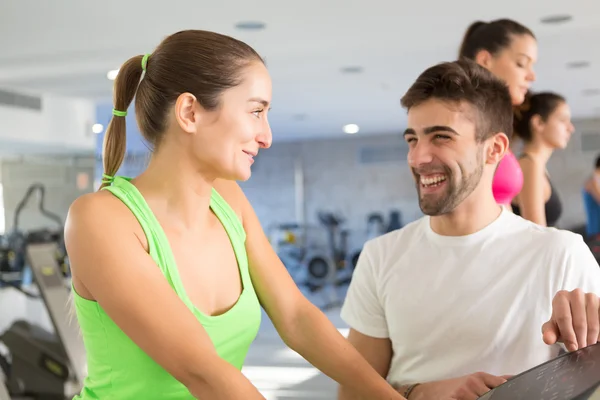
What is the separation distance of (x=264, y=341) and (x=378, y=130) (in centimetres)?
646

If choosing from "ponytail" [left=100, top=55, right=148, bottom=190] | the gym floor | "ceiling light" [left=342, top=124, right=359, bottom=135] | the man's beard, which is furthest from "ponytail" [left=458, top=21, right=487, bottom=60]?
"ceiling light" [left=342, top=124, right=359, bottom=135]

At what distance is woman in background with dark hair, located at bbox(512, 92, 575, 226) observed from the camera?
2545mm

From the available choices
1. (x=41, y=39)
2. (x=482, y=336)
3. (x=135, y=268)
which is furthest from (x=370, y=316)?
(x=41, y=39)

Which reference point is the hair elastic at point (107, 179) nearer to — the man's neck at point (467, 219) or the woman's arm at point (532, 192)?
the man's neck at point (467, 219)

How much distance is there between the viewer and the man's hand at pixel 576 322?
1162mm

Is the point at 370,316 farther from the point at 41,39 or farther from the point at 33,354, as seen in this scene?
the point at 41,39

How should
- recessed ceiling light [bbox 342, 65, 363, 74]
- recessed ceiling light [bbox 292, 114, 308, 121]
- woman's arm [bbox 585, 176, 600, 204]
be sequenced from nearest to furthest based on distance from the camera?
1. woman's arm [bbox 585, 176, 600, 204]
2. recessed ceiling light [bbox 342, 65, 363, 74]
3. recessed ceiling light [bbox 292, 114, 308, 121]

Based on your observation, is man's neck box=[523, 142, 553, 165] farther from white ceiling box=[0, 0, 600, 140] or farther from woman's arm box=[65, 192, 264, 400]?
white ceiling box=[0, 0, 600, 140]

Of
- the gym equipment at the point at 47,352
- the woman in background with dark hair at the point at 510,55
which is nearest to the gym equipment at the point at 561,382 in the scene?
the woman in background with dark hair at the point at 510,55

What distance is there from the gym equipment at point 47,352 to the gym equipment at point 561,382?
423 centimetres

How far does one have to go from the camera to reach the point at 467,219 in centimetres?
167

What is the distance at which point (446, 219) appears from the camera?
1682 millimetres

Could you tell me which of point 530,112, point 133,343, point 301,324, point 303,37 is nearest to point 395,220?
point 303,37

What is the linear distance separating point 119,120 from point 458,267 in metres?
0.76
